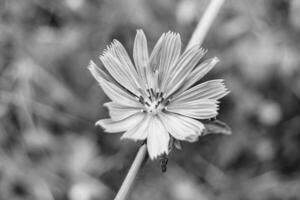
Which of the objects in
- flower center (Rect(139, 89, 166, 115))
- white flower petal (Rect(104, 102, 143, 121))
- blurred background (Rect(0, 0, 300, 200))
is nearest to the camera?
white flower petal (Rect(104, 102, 143, 121))

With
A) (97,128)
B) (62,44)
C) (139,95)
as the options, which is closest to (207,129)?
(139,95)

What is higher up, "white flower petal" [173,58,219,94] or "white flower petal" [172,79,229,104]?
"white flower petal" [173,58,219,94]

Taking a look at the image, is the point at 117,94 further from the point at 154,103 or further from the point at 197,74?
the point at 197,74

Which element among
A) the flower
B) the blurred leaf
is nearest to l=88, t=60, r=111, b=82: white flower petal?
the flower

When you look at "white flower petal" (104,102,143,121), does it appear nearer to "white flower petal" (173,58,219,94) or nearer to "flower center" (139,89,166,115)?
"flower center" (139,89,166,115)

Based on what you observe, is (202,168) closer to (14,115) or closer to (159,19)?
(159,19)

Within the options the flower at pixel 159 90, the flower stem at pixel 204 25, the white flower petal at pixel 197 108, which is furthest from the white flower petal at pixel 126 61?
the flower stem at pixel 204 25

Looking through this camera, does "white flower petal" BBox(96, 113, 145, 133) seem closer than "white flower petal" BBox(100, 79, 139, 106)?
Yes

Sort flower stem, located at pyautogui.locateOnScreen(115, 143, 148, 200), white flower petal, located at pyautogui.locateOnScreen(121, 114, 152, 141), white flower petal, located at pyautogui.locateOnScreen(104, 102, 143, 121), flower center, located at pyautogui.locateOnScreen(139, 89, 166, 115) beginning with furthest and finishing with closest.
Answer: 1. flower center, located at pyautogui.locateOnScreen(139, 89, 166, 115)
2. white flower petal, located at pyautogui.locateOnScreen(104, 102, 143, 121)
3. white flower petal, located at pyautogui.locateOnScreen(121, 114, 152, 141)
4. flower stem, located at pyautogui.locateOnScreen(115, 143, 148, 200)

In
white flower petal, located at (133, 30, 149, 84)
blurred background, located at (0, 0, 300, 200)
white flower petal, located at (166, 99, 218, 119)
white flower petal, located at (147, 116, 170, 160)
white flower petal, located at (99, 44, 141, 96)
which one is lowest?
white flower petal, located at (147, 116, 170, 160)
